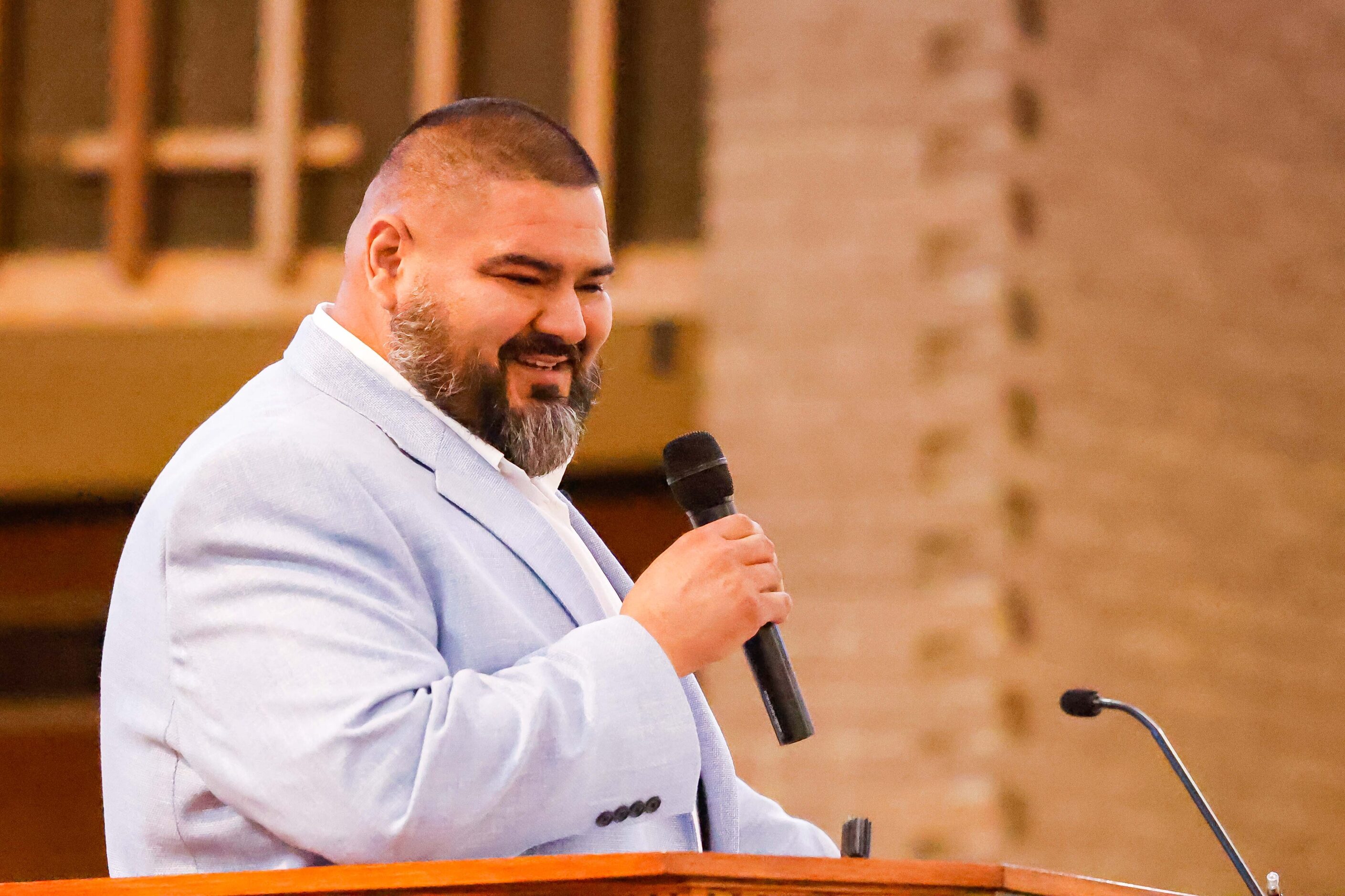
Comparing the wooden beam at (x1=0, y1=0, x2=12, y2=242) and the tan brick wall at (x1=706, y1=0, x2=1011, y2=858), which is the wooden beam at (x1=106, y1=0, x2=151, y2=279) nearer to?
the wooden beam at (x1=0, y1=0, x2=12, y2=242)

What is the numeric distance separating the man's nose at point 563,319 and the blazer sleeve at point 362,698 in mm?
301

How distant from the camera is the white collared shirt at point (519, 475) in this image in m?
1.81

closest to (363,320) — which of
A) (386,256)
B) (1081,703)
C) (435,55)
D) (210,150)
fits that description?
(386,256)

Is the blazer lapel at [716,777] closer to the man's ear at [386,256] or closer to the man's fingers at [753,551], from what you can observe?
the man's fingers at [753,551]

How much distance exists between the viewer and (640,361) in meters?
5.39

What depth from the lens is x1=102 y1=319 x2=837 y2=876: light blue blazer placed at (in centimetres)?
143

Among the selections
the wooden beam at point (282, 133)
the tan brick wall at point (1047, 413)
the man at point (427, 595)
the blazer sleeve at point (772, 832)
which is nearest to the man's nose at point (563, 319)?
the man at point (427, 595)

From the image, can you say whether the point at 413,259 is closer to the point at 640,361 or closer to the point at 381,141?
the point at 640,361

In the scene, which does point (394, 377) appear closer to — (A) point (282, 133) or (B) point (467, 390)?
(B) point (467, 390)

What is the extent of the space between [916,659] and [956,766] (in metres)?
0.30

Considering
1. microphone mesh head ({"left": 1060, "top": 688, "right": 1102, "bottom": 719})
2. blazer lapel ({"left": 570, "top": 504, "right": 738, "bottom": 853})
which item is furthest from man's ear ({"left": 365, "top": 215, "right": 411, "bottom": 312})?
microphone mesh head ({"left": 1060, "top": 688, "right": 1102, "bottom": 719})

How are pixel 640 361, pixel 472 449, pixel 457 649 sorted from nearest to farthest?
1. pixel 457 649
2. pixel 472 449
3. pixel 640 361

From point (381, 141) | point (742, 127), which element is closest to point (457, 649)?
point (742, 127)

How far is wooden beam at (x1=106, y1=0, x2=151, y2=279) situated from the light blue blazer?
421 centimetres
